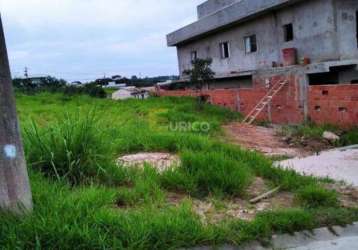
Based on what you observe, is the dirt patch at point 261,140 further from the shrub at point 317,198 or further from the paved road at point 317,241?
the paved road at point 317,241

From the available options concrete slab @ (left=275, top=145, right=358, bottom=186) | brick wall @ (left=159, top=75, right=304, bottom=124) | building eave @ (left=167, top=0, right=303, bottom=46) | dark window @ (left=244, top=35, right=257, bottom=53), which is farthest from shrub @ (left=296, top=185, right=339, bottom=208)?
dark window @ (left=244, top=35, right=257, bottom=53)

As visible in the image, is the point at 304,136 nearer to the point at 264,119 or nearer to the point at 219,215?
the point at 264,119

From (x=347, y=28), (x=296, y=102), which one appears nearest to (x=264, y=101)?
(x=296, y=102)

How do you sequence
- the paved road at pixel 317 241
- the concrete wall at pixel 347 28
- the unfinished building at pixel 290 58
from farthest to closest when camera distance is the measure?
the concrete wall at pixel 347 28, the unfinished building at pixel 290 58, the paved road at pixel 317 241

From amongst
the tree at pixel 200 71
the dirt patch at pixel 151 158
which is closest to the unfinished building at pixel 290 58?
the tree at pixel 200 71

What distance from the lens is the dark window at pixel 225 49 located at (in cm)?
1908

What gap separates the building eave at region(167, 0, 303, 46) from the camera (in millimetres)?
14773

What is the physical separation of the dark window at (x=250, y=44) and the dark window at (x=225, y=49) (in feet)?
4.95

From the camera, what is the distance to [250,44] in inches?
684

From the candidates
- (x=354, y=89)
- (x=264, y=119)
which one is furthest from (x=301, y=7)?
(x=354, y=89)

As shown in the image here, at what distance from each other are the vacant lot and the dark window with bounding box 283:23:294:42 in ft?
36.5

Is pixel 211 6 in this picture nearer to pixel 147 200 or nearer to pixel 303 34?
pixel 303 34

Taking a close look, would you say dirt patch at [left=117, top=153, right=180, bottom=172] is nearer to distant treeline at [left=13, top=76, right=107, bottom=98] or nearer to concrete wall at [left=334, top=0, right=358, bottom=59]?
concrete wall at [left=334, top=0, right=358, bottom=59]

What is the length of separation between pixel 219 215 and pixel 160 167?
1.27m
